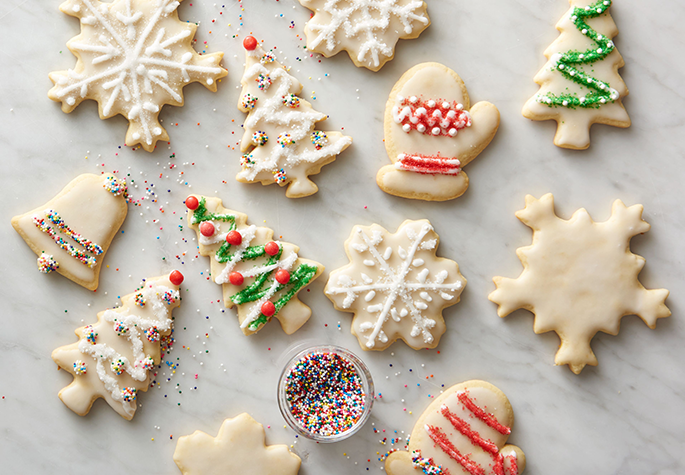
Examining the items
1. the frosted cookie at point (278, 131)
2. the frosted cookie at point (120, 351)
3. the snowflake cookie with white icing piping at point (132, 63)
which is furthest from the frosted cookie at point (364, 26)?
the frosted cookie at point (120, 351)

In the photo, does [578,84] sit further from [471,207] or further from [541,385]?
[541,385]

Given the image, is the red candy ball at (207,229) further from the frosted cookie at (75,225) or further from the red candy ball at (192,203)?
the frosted cookie at (75,225)

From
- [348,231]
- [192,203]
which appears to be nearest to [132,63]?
[192,203]

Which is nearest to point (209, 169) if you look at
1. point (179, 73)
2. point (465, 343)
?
point (179, 73)

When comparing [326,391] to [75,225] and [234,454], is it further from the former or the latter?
[75,225]

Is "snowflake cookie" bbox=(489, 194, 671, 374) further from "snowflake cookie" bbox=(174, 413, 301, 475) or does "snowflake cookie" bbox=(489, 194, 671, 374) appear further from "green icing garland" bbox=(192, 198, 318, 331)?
"snowflake cookie" bbox=(174, 413, 301, 475)

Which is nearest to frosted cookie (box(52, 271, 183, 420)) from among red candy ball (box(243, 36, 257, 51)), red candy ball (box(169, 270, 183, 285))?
red candy ball (box(169, 270, 183, 285))
